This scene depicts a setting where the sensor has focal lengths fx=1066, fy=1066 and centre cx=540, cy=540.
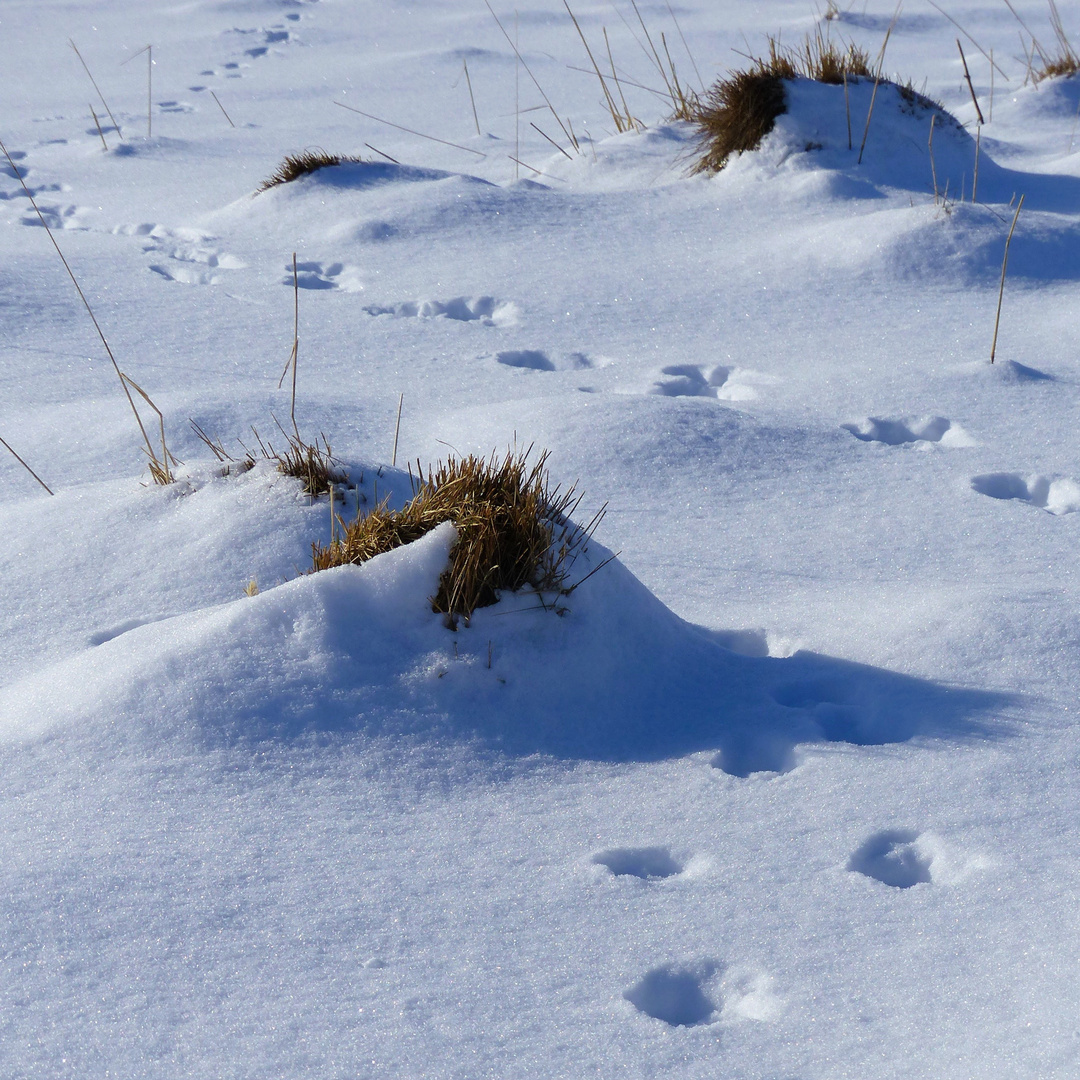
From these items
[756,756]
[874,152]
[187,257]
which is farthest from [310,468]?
[874,152]

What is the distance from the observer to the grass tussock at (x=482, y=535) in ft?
5.87

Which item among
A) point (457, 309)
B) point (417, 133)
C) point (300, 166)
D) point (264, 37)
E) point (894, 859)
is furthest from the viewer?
point (264, 37)

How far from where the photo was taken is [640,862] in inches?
60.1

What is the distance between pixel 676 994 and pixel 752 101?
442 centimetres

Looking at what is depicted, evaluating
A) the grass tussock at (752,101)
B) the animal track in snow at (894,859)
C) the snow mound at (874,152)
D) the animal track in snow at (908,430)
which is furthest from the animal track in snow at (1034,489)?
the grass tussock at (752,101)

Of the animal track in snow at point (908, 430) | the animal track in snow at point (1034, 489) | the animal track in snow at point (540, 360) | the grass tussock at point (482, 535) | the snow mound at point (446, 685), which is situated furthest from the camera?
the animal track in snow at point (540, 360)

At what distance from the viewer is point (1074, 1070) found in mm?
1129

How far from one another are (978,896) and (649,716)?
60 centimetres

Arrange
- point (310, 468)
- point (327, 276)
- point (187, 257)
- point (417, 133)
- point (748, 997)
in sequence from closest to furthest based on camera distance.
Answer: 1. point (748, 997)
2. point (310, 468)
3. point (327, 276)
4. point (187, 257)
5. point (417, 133)

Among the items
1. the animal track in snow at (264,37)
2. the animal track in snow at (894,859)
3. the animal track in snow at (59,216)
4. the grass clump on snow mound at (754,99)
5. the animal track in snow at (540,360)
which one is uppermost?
the animal track in snow at (264,37)

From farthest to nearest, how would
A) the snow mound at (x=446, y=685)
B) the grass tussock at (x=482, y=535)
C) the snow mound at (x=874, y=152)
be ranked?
1. the snow mound at (x=874, y=152)
2. the grass tussock at (x=482, y=535)
3. the snow mound at (x=446, y=685)

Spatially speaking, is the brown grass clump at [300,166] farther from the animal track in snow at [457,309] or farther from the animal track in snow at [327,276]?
the animal track in snow at [457,309]

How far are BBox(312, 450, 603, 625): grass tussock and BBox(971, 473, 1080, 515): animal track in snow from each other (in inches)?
51.7

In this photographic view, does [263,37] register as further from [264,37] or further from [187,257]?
[187,257]
